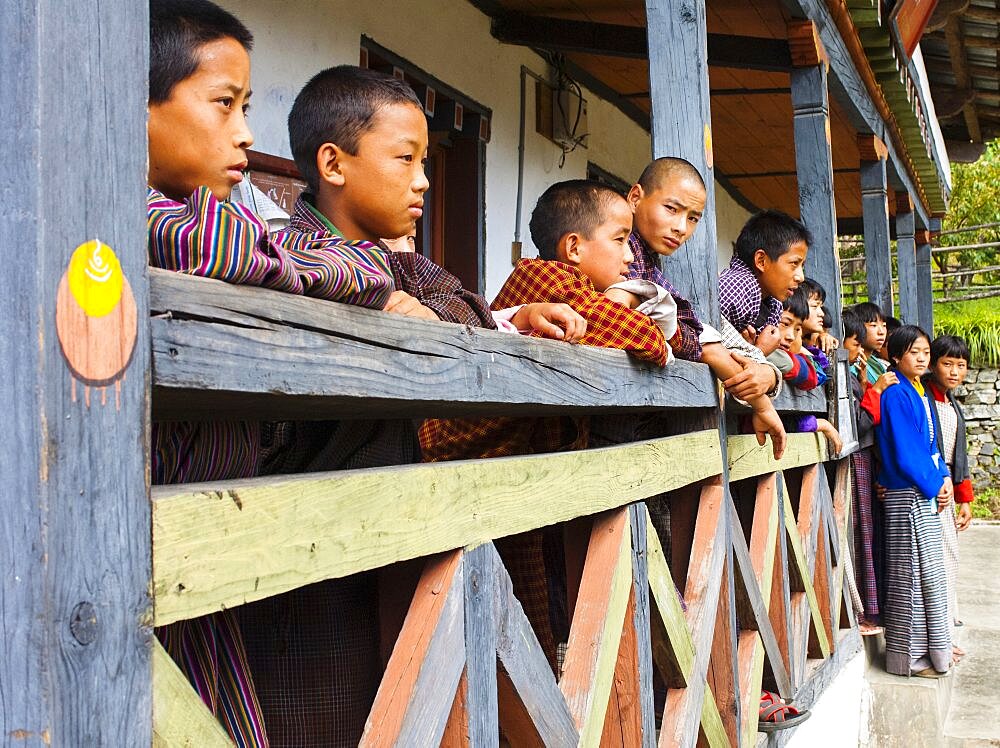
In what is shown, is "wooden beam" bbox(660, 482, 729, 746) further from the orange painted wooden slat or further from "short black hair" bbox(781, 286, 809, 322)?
"short black hair" bbox(781, 286, 809, 322)

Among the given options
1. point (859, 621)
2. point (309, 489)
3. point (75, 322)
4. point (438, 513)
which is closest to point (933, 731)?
point (859, 621)

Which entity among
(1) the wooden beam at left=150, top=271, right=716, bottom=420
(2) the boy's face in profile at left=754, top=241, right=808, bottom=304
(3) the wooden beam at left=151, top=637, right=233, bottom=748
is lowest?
(3) the wooden beam at left=151, top=637, right=233, bottom=748

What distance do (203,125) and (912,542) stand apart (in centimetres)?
525

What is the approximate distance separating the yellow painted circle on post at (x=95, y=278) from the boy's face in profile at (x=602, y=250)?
183 centimetres

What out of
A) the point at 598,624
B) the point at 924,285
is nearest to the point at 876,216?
the point at 924,285

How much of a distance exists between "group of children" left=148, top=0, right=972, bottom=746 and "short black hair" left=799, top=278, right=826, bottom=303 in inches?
68.5

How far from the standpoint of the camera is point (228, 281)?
114cm

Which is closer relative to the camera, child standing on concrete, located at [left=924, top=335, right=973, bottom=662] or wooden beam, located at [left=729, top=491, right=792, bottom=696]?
wooden beam, located at [left=729, top=491, right=792, bottom=696]

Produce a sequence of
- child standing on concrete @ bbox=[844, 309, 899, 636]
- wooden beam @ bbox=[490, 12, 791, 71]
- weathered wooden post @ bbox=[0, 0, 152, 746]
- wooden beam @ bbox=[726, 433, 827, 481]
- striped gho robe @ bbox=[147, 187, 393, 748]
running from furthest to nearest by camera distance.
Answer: child standing on concrete @ bbox=[844, 309, 899, 636] < wooden beam @ bbox=[490, 12, 791, 71] < wooden beam @ bbox=[726, 433, 827, 481] < striped gho robe @ bbox=[147, 187, 393, 748] < weathered wooden post @ bbox=[0, 0, 152, 746]

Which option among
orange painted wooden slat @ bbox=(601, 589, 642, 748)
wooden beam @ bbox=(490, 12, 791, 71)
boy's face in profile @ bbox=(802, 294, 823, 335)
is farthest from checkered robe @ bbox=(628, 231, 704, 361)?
wooden beam @ bbox=(490, 12, 791, 71)

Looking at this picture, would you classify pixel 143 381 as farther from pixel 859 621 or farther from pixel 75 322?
pixel 859 621

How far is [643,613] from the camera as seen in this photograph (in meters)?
2.49

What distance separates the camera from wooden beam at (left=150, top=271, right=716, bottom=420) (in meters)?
1.08

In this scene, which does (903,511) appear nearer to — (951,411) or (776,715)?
(951,411)
